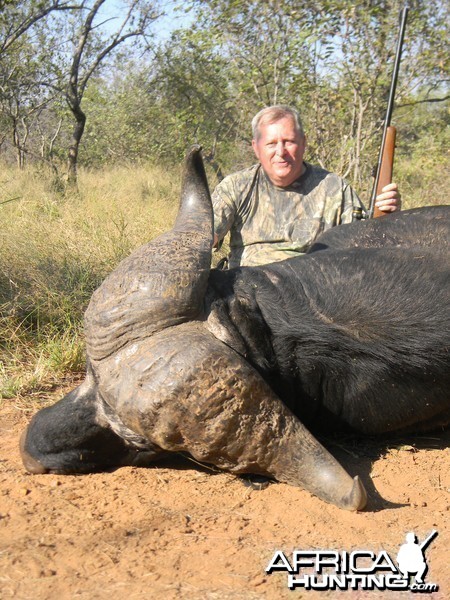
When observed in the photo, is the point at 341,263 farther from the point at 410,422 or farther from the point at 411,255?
the point at 410,422

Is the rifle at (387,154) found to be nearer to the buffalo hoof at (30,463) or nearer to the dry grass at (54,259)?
the dry grass at (54,259)

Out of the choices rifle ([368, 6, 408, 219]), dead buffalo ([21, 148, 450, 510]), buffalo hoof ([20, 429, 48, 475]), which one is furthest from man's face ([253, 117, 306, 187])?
buffalo hoof ([20, 429, 48, 475])

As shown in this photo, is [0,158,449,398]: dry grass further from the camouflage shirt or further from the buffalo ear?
the buffalo ear

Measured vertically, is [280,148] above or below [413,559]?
above

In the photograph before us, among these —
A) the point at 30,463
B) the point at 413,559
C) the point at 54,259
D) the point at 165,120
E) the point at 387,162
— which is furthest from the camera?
the point at 165,120

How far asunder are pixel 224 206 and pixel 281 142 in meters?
0.63

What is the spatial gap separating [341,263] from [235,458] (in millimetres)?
1014

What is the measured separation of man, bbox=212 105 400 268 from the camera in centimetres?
506

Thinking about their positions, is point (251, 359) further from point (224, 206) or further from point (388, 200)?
point (224, 206)

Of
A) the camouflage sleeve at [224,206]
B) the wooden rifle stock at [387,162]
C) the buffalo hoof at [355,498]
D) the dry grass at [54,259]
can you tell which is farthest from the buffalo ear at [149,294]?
the wooden rifle stock at [387,162]

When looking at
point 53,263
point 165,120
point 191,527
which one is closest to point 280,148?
point 53,263

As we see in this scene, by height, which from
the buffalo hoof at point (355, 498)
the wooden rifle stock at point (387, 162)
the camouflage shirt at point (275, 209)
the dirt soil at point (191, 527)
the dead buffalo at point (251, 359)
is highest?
the wooden rifle stock at point (387, 162)

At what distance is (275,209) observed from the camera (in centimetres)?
521

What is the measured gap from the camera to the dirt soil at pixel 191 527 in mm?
2258
